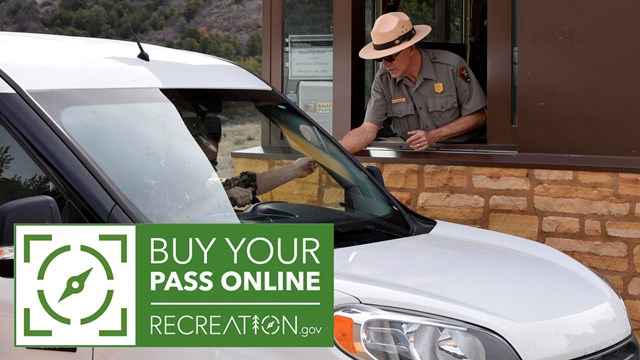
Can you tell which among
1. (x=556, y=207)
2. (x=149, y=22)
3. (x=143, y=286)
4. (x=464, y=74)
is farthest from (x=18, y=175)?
(x=149, y=22)

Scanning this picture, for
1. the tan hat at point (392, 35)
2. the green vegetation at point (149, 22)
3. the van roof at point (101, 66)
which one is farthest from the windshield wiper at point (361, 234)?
the green vegetation at point (149, 22)

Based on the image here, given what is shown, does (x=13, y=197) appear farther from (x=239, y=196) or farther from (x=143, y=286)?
(x=239, y=196)

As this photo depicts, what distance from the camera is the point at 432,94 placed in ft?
21.5

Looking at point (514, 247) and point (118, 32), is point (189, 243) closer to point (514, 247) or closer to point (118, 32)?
point (514, 247)

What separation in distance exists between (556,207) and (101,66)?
3.46 meters

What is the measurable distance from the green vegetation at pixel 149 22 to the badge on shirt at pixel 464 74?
19.1 m

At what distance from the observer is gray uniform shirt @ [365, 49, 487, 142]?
6555 millimetres

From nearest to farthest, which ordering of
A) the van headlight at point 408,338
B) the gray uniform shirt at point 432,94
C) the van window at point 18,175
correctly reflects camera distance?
the van headlight at point 408,338 → the van window at point 18,175 → the gray uniform shirt at point 432,94

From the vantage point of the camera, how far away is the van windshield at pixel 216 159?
123 inches

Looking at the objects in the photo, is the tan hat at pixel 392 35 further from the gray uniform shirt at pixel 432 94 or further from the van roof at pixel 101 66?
the van roof at pixel 101 66

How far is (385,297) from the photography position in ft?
9.30

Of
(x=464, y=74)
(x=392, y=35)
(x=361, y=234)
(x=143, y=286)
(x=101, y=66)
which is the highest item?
(x=392, y=35)

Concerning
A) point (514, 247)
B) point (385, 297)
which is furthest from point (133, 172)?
point (514, 247)

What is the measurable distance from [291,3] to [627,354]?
4.78 metres
